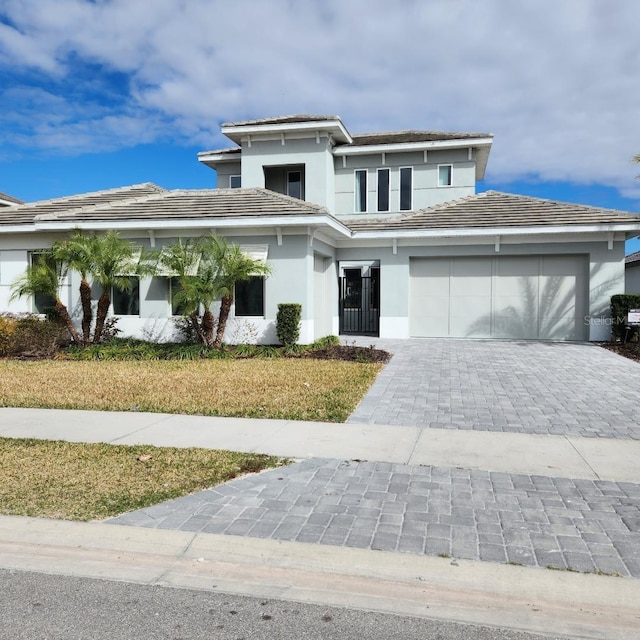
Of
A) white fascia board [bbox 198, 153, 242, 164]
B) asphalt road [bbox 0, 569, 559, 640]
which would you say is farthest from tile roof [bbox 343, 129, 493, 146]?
asphalt road [bbox 0, 569, 559, 640]

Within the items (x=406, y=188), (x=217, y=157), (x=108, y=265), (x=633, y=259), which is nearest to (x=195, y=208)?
(x=108, y=265)

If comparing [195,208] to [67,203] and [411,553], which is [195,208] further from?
[411,553]

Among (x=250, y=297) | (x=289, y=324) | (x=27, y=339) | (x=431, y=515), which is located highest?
(x=250, y=297)

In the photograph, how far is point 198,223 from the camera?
16.2 m

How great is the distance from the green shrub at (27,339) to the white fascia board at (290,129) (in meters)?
10.9

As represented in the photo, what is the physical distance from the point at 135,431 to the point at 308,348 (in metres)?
8.49

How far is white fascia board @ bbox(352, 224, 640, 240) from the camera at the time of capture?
1741 cm

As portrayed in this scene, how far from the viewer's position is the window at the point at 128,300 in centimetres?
1764

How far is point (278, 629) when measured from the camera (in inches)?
133

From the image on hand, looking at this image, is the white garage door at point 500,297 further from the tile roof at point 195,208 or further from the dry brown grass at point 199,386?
the dry brown grass at point 199,386

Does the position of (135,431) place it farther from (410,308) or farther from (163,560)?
(410,308)

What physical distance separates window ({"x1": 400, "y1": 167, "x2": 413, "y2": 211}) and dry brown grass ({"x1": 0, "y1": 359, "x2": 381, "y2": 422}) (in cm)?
1083

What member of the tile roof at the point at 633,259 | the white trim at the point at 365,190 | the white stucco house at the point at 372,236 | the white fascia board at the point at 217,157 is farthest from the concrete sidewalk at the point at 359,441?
the tile roof at the point at 633,259

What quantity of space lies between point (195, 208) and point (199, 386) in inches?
311
